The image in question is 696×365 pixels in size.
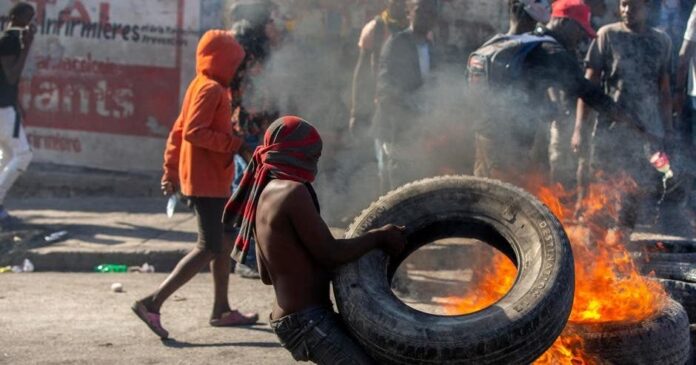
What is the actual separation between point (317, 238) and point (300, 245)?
11 centimetres

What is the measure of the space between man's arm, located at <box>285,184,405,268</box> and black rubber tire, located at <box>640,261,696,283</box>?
2487mm

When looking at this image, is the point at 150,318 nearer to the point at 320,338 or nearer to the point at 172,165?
the point at 172,165

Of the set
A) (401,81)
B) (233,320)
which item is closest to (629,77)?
(401,81)

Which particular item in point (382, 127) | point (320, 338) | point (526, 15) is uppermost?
point (526, 15)

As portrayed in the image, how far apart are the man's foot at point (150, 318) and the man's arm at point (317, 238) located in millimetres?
2487

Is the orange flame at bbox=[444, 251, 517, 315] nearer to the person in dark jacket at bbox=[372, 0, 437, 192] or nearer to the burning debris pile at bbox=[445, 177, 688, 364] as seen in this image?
the burning debris pile at bbox=[445, 177, 688, 364]

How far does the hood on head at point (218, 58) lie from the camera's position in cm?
735

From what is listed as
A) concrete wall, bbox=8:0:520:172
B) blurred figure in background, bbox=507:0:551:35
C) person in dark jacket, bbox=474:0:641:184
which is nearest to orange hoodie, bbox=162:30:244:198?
person in dark jacket, bbox=474:0:641:184

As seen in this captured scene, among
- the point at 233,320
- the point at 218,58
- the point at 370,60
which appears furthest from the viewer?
the point at 370,60

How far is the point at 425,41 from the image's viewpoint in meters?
9.42

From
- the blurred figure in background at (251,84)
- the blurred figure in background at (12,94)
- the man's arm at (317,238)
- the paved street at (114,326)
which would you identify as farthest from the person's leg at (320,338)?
A: the blurred figure in background at (12,94)

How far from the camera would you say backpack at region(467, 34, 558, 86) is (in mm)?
7527

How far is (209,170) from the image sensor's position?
7250 mm

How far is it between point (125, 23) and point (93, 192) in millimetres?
1886
